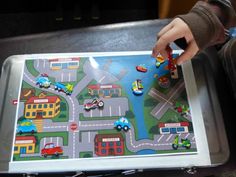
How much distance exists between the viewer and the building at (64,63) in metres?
0.65

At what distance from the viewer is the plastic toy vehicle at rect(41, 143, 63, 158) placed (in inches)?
21.8

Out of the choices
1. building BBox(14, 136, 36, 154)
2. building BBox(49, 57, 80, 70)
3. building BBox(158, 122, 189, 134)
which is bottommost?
building BBox(14, 136, 36, 154)

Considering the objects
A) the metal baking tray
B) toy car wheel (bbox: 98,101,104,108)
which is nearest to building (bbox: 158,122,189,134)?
the metal baking tray

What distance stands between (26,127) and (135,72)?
22 centimetres

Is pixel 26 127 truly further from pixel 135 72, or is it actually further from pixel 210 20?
pixel 210 20

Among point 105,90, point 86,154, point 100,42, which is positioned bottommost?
point 86,154

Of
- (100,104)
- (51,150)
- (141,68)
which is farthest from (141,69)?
(51,150)

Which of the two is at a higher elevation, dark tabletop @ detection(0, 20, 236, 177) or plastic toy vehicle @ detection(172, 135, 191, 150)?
dark tabletop @ detection(0, 20, 236, 177)

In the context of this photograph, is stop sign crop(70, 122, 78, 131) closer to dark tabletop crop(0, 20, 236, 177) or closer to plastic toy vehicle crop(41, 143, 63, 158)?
plastic toy vehicle crop(41, 143, 63, 158)

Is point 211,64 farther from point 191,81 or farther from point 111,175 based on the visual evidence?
point 111,175

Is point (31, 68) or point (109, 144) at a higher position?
point (31, 68)

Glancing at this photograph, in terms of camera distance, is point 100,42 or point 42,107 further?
point 100,42

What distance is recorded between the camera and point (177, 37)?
59cm

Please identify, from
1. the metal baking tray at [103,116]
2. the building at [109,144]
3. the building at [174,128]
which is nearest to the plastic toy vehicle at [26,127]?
the metal baking tray at [103,116]
